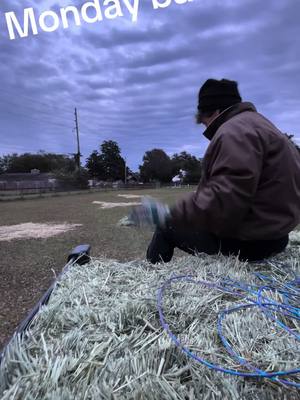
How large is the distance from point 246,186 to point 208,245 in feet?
2.44

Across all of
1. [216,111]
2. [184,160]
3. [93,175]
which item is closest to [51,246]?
[216,111]

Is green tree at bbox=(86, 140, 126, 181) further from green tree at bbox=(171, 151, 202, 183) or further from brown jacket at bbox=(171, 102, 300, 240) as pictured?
brown jacket at bbox=(171, 102, 300, 240)

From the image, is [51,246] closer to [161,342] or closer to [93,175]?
[161,342]

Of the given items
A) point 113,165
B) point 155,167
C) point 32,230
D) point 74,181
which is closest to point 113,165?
point 113,165

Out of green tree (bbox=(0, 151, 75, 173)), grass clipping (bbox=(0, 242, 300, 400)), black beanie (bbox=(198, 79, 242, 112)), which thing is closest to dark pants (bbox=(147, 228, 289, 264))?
grass clipping (bbox=(0, 242, 300, 400))

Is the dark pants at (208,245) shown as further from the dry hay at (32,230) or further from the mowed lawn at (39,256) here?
the dry hay at (32,230)

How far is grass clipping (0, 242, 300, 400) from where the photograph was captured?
1.08 m

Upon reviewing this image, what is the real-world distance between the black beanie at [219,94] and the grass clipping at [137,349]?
1.27m

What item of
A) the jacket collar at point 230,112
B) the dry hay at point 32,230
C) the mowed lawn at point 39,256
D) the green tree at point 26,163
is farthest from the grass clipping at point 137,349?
the green tree at point 26,163

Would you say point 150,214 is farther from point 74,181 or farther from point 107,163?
point 107,163

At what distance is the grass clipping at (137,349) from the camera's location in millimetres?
1084

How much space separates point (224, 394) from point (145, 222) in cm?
109

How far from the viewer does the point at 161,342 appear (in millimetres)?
1275

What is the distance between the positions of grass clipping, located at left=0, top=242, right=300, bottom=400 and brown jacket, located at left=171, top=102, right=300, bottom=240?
0.38m
